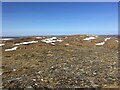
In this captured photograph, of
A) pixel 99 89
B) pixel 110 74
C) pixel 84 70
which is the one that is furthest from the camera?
pixel 84 70

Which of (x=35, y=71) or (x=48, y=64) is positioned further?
(x=48, y=64)

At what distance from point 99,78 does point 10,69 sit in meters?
6.79

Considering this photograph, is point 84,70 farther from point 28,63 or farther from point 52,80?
point 28,63

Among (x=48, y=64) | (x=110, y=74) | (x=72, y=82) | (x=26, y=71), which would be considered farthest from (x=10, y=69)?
(x=110, y=74)

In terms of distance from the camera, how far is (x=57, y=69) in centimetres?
1830

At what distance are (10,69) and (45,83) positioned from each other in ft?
17.0

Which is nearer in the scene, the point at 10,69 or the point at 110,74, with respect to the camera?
the point at 110,74

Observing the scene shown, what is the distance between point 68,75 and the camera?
16281 millimetres

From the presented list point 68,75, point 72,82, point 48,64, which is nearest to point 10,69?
point 48,64

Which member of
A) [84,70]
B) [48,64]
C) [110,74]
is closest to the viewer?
[110,74]

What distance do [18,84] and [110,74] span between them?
6.16 m

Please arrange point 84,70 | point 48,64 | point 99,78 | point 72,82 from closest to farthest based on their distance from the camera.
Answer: point 72,82 → point 99,78 → point 84,70 → point 48,64

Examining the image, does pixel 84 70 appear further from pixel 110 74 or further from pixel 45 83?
pixel 45 83

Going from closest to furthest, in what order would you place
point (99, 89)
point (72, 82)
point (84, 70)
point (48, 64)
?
1. point (99, 89)
2. point (72, 82)
3. point (84, 70)
4. point (48, 64)
